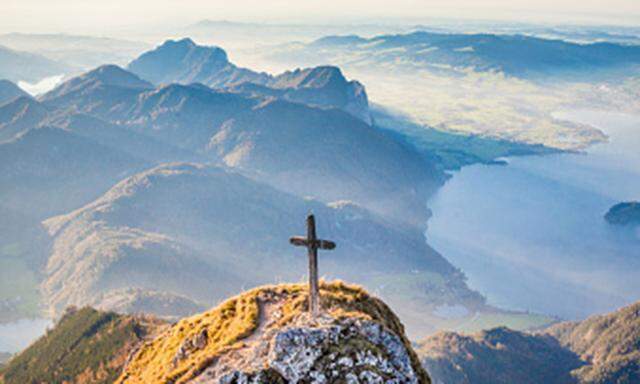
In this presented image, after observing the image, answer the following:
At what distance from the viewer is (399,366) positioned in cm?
1855

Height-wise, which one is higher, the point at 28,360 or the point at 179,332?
the point at 179,332

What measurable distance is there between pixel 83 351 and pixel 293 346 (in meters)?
37.3

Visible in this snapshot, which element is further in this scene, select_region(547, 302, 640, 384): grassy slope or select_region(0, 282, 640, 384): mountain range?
select_region(547, 302, 640, 384): grassy slope

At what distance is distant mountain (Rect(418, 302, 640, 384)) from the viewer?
142 m

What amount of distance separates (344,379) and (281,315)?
5603 mm

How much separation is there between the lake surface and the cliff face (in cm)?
13946

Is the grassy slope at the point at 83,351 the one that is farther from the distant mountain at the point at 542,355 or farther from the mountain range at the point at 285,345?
the distant mountain at the point at 542,355

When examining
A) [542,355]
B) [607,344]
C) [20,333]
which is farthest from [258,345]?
[607,344]

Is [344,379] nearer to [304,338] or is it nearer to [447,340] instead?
[304,338]

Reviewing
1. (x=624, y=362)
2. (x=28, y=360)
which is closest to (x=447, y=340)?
(x=624, y=362)

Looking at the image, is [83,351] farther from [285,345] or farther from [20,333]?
[20,333]

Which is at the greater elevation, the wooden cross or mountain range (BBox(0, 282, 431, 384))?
the wooden cross

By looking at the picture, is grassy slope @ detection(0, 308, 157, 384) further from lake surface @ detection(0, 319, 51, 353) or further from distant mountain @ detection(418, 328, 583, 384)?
distant mountain @ detection(418, 328, 583, 384)

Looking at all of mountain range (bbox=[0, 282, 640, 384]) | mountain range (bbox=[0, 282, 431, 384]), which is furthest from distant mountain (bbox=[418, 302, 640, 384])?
mountain range (bbox=[0, 282, 431, 384])
